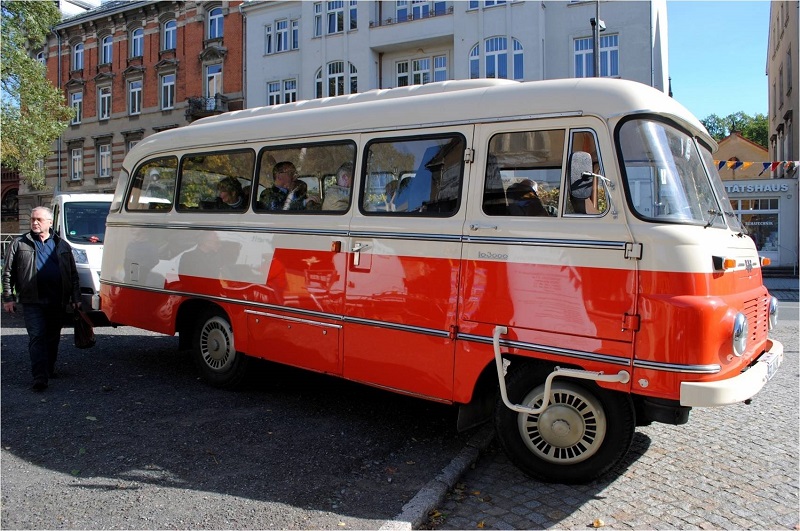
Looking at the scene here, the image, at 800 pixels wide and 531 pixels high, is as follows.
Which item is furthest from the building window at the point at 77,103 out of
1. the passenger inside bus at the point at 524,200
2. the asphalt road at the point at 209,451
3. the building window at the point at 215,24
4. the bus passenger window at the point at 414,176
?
the passenger inside bus at the point at 524,200

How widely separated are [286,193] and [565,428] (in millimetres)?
3534

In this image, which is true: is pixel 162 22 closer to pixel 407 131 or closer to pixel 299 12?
pixel 299 12

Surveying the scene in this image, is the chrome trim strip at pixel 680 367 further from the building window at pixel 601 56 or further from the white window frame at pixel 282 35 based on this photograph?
the white window frame at pixel 282 35

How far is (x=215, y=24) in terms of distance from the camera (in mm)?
36312

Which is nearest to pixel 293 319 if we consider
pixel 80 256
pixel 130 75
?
pixel 80 256

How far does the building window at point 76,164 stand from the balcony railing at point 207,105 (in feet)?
38.3

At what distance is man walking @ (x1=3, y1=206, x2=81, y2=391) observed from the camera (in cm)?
699

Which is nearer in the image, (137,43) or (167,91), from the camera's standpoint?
(167,91)

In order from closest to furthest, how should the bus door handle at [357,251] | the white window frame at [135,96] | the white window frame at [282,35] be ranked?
1. the bus door handle at [357,251]
2. the white window frame at [282,35]
3. the white window frame at [135,96]

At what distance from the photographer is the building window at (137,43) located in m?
39.8

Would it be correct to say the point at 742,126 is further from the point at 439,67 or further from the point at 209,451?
the point at 209,451

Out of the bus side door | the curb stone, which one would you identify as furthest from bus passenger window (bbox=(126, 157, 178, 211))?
the curb stone

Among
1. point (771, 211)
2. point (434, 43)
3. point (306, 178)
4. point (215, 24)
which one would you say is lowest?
point (306, 178)

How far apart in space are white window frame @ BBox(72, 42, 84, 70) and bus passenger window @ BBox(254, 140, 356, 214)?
142 ft
